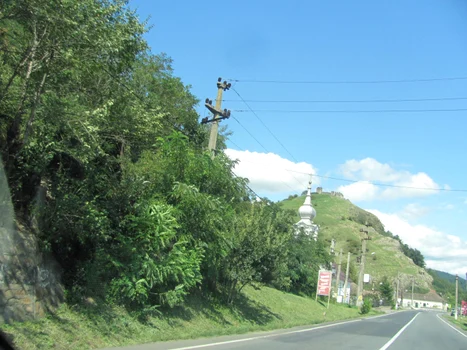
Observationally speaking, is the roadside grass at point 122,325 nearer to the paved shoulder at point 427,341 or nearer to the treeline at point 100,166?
the treeline at point 100,166

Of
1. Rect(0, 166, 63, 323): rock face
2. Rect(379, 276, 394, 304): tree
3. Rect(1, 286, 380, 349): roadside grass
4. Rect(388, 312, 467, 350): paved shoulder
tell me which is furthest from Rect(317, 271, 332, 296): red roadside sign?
Rect(379, 276, 394, 304): tree

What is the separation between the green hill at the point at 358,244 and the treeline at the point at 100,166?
102 metres

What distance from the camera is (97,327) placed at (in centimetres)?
1081

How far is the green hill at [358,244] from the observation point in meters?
130

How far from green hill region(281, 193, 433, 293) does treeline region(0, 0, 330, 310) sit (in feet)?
335

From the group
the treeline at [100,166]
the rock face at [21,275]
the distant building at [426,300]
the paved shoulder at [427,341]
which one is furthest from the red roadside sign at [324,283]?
the distant building at [426,300]

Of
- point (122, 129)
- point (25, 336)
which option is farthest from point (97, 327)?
point (122, 129)

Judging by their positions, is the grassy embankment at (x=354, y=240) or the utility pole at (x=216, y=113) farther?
the grassy embankment at (x=354, y=240)

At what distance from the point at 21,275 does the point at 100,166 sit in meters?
4.64

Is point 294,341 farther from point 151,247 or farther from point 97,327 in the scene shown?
point 97,327

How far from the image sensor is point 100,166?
13.5 metres

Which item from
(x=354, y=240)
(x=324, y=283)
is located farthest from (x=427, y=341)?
(x=354, y=240)

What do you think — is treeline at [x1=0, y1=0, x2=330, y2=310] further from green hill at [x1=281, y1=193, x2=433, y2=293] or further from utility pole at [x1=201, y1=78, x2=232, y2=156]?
green hill at [x1=281, y1=193, x2=433, y2=293]

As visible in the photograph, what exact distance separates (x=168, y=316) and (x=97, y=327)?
435cm
